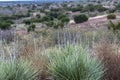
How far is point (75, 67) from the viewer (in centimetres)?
719

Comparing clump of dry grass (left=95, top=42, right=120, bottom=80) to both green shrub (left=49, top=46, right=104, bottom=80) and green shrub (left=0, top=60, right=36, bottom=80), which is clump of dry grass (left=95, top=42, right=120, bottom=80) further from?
green shrub (left=0, top=60, right=36, bottom=80)

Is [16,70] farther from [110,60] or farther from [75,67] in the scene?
[110,60]

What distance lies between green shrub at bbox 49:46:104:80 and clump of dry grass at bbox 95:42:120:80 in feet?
2.81

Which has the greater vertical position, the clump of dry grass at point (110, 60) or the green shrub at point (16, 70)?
the green shrub at point (16, 70)

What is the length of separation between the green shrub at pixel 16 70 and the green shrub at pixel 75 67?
1.68 feet

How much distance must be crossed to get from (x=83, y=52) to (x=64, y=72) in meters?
0.67

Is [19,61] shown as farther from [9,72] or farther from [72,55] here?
[72,55]

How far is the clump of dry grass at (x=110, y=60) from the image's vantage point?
27.2ft

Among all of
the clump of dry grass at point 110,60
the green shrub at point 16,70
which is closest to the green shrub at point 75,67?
the green shrub at point 16,70

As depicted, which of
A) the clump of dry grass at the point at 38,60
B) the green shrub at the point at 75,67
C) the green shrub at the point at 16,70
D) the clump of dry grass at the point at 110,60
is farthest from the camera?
the clump of dry grass at the point at 110,60

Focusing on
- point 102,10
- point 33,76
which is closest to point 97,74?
point 33,76

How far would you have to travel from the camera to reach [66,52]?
767 centimetres

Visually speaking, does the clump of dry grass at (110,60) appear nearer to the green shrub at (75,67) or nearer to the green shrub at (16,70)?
the green shrub at (75,67)

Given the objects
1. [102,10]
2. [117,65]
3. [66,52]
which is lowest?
[102,10]
